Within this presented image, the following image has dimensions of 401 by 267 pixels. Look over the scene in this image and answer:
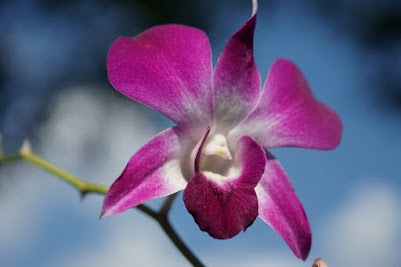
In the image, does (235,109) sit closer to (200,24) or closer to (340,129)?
(340,129)

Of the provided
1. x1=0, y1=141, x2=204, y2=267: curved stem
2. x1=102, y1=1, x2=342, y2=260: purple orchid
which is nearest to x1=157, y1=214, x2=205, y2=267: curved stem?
x1=0, y1=141, x2=204, y2=267: curved stem

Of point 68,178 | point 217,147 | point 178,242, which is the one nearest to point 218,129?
point 217,147

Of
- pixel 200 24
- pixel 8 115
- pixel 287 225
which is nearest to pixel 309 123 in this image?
pixel 287 225

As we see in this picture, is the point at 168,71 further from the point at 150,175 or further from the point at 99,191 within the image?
the point at 99,191

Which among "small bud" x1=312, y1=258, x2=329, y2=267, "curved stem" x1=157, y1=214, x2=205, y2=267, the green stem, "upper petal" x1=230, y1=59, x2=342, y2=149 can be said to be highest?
"upper petal" x1=230, y1=59, x2=342, y2=149

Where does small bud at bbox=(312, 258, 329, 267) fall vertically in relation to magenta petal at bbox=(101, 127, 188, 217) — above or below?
below

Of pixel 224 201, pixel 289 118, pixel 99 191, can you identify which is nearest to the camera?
pixel 224 201

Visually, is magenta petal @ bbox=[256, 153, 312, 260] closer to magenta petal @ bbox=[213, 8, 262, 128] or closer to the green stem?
magenta petal @ bbox=[213, 8, 262, 128]

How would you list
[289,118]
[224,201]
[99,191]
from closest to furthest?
[224,201] < [289,118] < [99,191]
